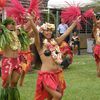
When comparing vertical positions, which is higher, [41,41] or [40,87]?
[41,41]

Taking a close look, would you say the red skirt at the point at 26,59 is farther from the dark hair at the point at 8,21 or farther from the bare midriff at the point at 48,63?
the bare midriff at the point at 48,63

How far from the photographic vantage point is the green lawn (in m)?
8.22

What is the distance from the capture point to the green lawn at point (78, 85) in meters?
8.22

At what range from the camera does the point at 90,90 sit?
888 centimetres

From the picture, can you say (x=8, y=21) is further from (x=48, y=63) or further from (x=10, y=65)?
(x=48, y=63)

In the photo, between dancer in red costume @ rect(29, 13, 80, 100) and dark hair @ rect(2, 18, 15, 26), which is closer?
dancer in red costume @ rect(29, 13, 80, 100)

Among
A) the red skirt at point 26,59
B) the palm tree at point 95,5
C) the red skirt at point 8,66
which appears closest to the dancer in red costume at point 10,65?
the red skirt at point 8,66

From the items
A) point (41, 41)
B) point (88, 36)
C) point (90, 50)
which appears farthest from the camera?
point (88, 36)

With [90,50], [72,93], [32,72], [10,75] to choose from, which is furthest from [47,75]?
[90,50]

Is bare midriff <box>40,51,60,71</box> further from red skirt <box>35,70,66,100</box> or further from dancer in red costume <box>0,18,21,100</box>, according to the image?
dancer in red costume <box>0,18,21,100</box>

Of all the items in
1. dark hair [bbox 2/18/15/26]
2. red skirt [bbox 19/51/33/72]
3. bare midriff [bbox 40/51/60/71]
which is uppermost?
dark hair [bbox 2/18/15/26]

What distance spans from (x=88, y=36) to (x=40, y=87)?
16.6m

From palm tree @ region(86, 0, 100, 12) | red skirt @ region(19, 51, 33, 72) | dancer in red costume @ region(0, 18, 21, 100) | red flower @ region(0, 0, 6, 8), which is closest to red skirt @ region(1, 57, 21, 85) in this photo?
dancer in red costume @ region(0, 18, 21, 100)

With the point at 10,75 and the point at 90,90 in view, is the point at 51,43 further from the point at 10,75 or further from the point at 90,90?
the point at 90,90
